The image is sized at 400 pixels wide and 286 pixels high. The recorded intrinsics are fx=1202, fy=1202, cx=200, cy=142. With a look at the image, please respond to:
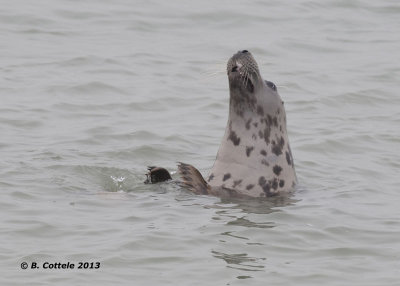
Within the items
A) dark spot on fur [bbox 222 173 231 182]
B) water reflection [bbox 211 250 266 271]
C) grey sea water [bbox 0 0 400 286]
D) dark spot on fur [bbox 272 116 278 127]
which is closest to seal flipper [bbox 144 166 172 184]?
grey sea water [bbox 0 0 400 286]

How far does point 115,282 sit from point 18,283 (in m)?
0.60

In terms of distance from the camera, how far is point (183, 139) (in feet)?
41.0

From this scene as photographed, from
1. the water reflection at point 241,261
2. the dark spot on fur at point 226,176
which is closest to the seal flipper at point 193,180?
the dark spot on fur at point 226,176

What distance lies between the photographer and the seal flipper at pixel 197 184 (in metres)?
9.38

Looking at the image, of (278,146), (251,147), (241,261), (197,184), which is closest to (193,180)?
(197,184)

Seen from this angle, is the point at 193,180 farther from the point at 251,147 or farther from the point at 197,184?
the point at 251,147

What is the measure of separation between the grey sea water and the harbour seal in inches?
8.7

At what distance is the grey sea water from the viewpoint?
8.17 metres

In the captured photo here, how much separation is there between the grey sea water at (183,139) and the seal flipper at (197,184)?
94 mm

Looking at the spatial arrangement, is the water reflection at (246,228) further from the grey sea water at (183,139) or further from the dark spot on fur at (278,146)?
the dark spot on fur at (278,146)

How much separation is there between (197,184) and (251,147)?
23.3 inches

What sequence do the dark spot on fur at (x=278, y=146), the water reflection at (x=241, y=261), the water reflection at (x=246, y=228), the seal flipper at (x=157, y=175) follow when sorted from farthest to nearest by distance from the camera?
1. the dark spot on fur at (x=278, y=146)
2. the seal flipper at (x=157, y=175)
3. the water reflection at (x=246, y=228)
4. the water reflection at (x=241, y=261)

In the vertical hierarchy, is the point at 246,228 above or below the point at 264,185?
below

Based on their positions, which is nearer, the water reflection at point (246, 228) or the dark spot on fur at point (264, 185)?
the water reflection at point (246, 228)
